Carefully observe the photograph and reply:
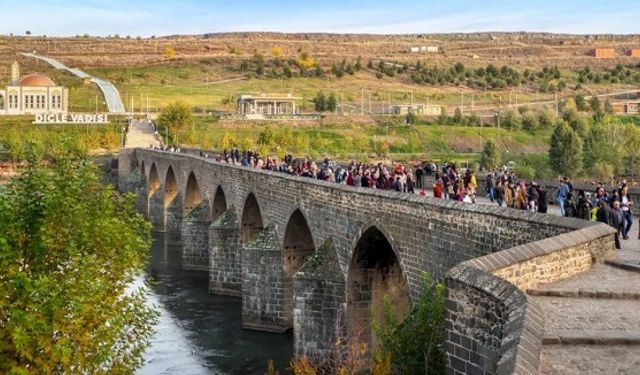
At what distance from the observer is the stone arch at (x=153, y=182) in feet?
179

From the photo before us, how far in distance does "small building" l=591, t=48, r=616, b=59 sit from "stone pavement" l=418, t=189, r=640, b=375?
590ft

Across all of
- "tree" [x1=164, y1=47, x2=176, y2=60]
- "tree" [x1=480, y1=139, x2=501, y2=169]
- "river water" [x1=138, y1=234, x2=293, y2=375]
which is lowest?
"river water" [x1=138, y1=234, x2=293, y2=375]

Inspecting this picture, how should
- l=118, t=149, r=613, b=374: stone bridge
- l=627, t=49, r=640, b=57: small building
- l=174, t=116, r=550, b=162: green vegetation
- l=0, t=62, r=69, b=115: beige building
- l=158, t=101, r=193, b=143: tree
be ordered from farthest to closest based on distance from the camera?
l=627, t=49, r=640, b=57: small building < l=0, t=62, r=69, b=115: beige building < l=158, t=101, r=193, b=143: tree < l=174, t=116, r=550, b=162: green vegetation < l=118, t=149, r=613, b=374: stone bridge

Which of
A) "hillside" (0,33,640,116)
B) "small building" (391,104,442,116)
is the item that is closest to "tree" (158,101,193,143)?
"hillside" (0,33,640,116)

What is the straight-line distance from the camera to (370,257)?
834 inches

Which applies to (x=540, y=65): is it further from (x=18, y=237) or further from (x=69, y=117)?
(x=18, y=237)

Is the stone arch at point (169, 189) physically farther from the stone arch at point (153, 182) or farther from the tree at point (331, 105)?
the tree at point (331, 105)

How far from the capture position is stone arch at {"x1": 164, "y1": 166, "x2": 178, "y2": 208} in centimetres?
4872

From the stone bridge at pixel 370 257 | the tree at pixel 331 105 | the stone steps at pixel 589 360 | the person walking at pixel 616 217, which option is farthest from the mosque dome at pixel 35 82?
the stone steps at pixel 589 360

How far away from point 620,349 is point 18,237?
8978 mm

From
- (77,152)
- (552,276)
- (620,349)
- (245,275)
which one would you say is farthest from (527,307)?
(245,275)

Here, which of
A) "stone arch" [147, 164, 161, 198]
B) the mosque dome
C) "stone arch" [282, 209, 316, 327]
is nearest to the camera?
"stone arch" [282, 209, 316, 327]

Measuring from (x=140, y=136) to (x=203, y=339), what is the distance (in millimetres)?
56908

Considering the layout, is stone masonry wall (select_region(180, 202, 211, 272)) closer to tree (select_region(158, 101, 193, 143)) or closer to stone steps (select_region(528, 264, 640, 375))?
stone steps (select_region(528, 264, 640, 375))
